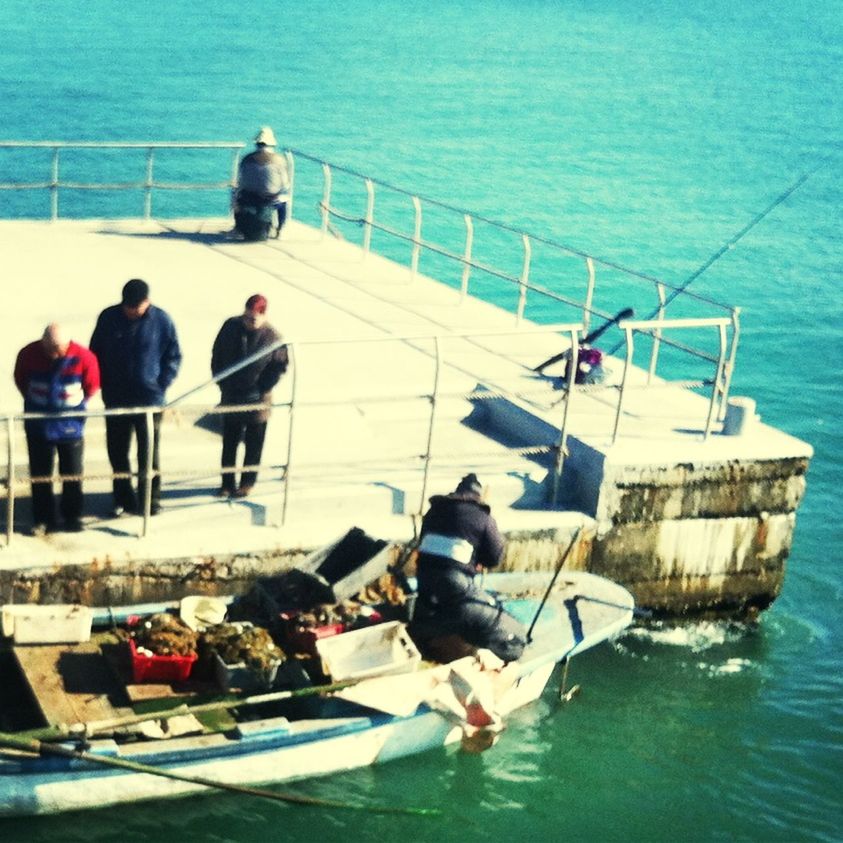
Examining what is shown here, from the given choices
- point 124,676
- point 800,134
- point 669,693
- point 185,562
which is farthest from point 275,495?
point 800,134

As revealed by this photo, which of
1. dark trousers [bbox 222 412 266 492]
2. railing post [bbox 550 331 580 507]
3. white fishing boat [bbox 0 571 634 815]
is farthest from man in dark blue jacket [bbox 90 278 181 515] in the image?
railing post [bbox 550 331 580 507]

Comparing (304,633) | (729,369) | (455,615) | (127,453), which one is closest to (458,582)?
(455,615)

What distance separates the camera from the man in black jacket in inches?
435

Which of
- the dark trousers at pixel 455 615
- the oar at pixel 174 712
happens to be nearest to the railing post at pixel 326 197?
the dark trousers at pixel 455 615

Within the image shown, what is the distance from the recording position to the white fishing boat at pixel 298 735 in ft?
30.4

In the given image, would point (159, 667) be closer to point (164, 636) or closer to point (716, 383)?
point (164, 636)

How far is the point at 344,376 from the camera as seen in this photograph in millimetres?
13719

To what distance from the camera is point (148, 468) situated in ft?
34.6

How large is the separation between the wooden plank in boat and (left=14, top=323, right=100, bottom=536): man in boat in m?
0.95

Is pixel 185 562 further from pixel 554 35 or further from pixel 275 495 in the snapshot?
pixel 554 35

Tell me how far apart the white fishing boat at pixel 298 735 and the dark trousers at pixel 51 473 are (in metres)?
0.81

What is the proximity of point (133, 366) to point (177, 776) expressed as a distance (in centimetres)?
293

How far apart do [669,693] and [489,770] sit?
2.03m

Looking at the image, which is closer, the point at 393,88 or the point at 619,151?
the point at 619,151
